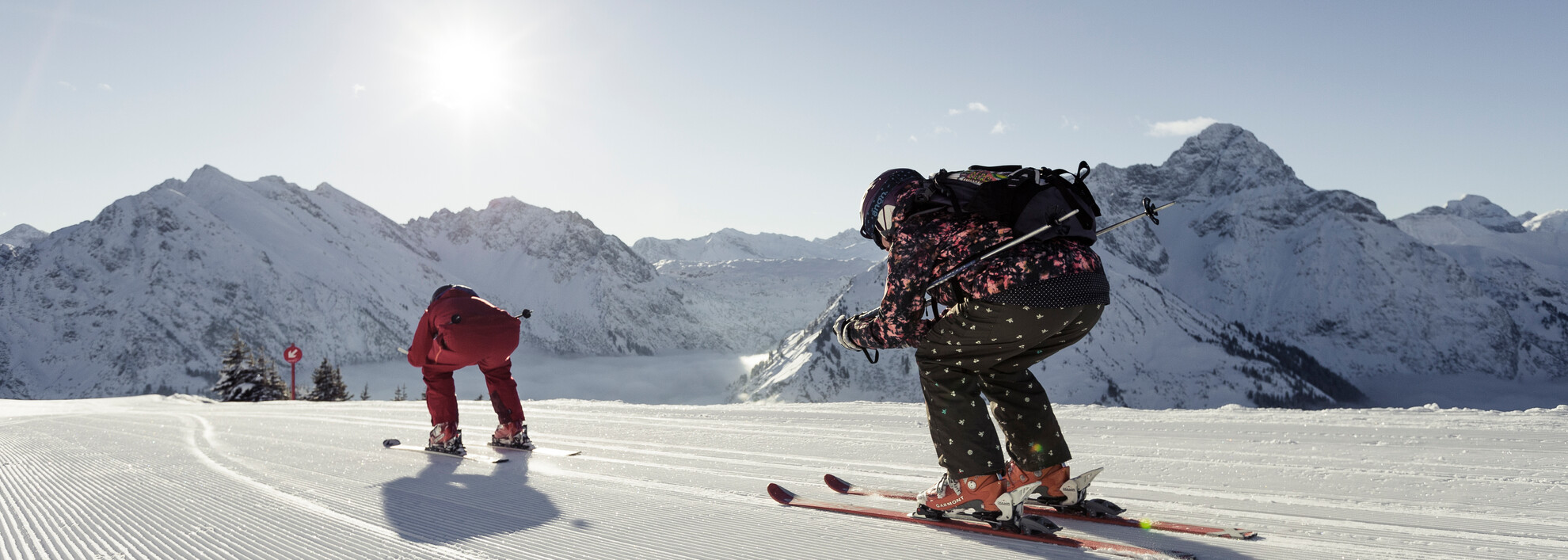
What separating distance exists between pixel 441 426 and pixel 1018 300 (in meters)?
4.80

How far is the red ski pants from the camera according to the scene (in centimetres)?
584

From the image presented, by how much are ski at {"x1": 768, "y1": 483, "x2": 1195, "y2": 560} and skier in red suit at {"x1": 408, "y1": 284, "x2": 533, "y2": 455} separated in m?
2.97

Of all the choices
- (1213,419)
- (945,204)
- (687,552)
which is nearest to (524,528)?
(687,552)

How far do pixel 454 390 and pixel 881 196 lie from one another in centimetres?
424

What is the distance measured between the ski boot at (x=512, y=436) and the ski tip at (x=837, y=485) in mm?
2996

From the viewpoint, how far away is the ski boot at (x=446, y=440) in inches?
224

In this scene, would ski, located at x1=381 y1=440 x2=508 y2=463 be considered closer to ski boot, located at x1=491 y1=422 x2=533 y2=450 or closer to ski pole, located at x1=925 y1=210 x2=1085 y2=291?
ski boot, located at x1=491 y1=422 x2=533 y2=450

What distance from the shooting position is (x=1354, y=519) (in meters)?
2.91

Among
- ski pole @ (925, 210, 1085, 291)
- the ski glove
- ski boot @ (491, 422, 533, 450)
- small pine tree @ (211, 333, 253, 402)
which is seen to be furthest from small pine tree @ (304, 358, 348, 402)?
ski pole @ (925, 210, 1085, 291)

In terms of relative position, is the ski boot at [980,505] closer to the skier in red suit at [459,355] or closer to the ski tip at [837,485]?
the ski tip at [837,485]

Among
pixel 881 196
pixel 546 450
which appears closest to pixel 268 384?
pixel 546 450

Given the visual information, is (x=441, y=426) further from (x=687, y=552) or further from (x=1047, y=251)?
(x=1047, y=251)

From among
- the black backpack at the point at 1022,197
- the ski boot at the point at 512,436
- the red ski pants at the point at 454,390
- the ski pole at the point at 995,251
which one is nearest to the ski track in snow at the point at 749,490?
the ski boot at the point at 512,436

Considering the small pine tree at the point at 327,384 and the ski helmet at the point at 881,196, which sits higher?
the ski helmet at the point at 881,196
